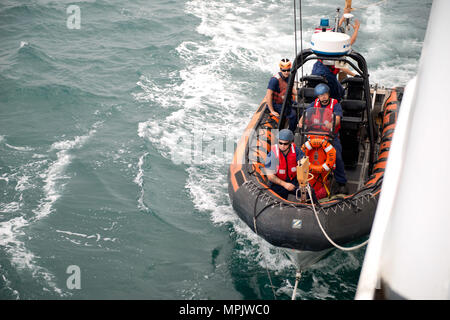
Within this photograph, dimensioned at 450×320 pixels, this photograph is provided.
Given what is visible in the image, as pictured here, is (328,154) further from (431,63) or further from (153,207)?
(431,63)

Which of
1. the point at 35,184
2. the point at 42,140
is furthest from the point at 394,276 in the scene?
the point at 42,140

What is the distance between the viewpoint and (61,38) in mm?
12078

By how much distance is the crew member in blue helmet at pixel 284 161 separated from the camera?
5.00 m

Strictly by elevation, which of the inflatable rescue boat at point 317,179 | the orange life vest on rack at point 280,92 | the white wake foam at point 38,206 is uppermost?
the orange life vest on rack at point 280,92

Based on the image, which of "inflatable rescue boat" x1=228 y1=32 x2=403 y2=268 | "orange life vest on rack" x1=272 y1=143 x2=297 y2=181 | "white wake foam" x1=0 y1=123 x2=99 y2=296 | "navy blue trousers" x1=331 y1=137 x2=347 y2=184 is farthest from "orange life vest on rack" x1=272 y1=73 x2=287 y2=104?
"white wake foam" x1=0 y1=123 x2=99 y2=296

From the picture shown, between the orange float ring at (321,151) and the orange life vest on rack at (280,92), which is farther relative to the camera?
the orange life vest on rack at (280,92)

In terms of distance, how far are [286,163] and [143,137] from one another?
377cm

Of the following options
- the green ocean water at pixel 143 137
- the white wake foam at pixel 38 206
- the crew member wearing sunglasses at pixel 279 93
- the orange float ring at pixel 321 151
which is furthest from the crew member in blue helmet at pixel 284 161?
the white wake foam at pixel 38 206

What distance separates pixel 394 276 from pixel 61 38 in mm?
12275

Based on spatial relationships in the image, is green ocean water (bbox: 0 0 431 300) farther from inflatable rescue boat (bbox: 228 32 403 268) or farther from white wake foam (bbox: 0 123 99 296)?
inflatable rescue boat (bbox: 228 32 403 268)

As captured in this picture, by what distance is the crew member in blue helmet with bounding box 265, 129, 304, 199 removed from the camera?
16.4 feet

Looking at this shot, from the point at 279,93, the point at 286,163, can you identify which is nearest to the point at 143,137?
the point at 279,93

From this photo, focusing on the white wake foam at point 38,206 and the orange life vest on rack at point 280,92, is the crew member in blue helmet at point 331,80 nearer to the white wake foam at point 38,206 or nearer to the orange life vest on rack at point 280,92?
the orange life vest on rack at point 280,92

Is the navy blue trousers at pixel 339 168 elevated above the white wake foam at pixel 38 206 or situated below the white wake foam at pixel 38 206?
above
